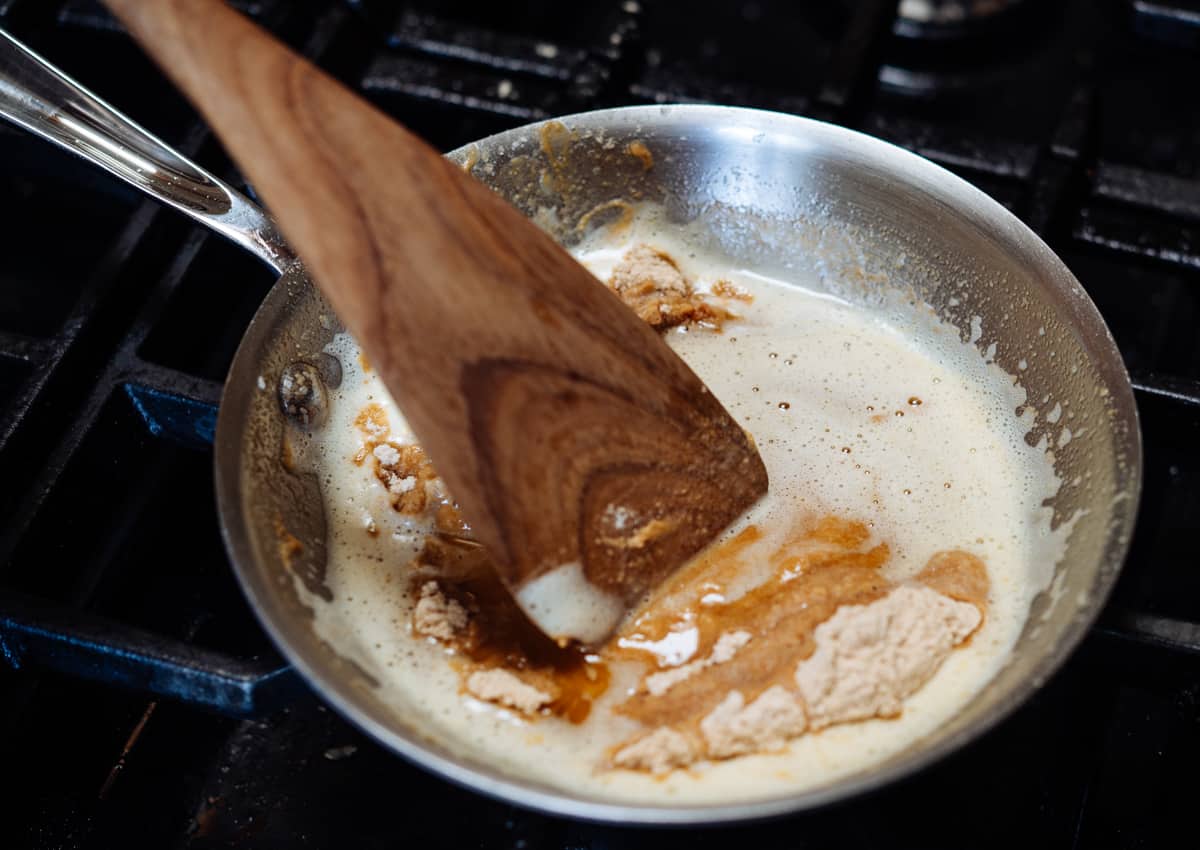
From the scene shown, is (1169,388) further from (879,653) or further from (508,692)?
(508,692)

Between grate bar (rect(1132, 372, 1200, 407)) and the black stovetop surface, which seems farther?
grate bar (rect(1132, 372, 1200, 407))

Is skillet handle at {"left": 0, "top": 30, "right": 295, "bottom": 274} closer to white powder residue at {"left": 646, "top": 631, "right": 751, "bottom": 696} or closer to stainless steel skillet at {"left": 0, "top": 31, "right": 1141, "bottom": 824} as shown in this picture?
stainless steel skillet at {"left": 0, "top": 31, "right": 1141, "bottom": 824}

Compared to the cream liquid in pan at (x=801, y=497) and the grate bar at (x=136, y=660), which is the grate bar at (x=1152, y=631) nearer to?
the cream liquid in pan at (x=801, y=497)

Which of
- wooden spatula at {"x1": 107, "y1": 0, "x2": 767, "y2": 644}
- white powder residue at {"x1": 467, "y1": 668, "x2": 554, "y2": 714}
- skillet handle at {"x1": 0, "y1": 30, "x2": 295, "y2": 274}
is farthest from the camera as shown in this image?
skillet handle at {"x1": 0, "y1": 30, "x2": 295, "y2": 274}

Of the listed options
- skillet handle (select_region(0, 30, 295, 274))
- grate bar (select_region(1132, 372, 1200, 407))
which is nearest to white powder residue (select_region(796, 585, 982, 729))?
grate bar (select_region(1132, 372, 1200, 407))

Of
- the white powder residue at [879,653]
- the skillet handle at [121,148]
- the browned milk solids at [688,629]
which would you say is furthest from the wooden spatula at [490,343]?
the skillet handle at [121,148]

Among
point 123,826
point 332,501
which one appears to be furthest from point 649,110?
point 123,826

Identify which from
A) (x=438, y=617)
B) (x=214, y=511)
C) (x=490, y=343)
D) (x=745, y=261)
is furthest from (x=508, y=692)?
(x=745, y=261)
